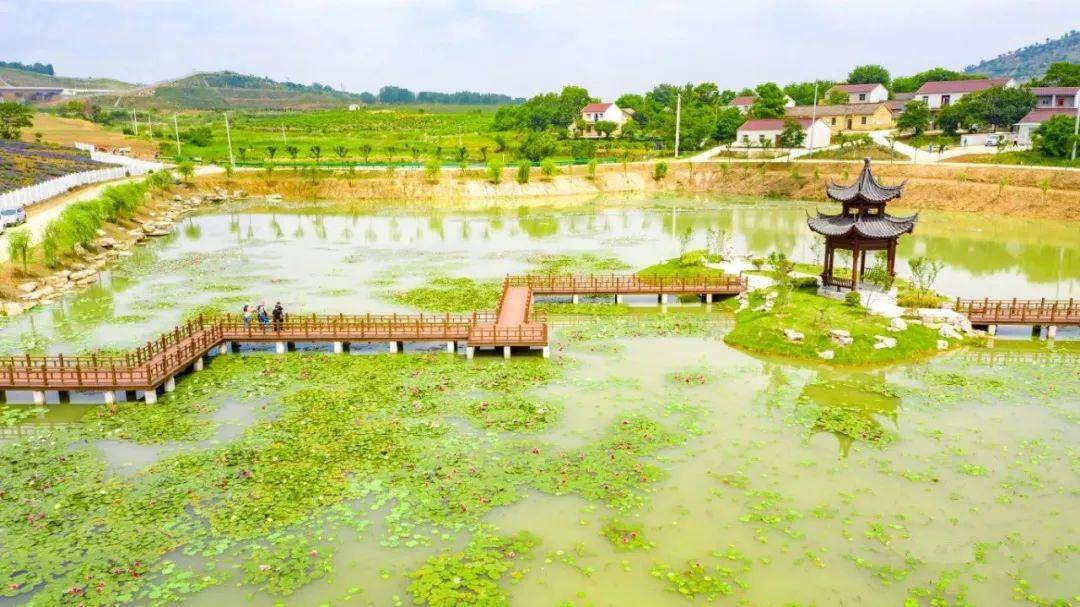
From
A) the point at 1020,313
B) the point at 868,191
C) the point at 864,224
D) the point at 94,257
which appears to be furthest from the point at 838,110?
the point at 94,257

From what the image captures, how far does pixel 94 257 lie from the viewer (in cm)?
4909

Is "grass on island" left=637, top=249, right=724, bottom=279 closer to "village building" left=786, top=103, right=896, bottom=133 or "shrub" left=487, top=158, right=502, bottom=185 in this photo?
"shrub" left=487, top=158, right=502, bottom=185

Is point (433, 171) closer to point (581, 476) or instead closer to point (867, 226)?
point (867, 226)

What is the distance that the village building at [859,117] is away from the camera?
Result: 10238 centimetres

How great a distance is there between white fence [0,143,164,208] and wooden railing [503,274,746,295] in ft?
132

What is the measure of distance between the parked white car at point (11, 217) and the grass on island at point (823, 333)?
154 ft

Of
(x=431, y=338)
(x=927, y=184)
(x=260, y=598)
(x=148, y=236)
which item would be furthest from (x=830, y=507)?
(x=927, y=184)

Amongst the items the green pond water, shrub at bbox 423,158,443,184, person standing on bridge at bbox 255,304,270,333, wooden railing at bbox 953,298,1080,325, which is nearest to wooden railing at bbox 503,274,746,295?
the green pond water

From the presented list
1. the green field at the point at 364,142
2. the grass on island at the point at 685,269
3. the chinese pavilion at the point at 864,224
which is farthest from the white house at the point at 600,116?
the chinese pavilion at the point at 864,224

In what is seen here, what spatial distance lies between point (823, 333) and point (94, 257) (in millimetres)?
45500

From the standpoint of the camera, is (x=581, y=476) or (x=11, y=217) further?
(x=11, y=217)

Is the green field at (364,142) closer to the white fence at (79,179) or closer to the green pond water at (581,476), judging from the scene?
the white fence at (79,179)

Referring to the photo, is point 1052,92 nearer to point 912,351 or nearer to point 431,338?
point 912,351

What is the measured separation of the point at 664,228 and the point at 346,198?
39.9m
